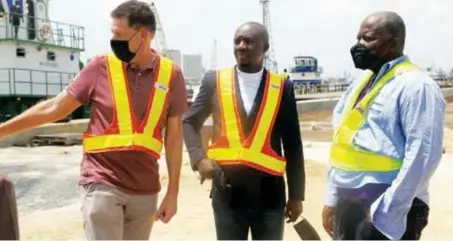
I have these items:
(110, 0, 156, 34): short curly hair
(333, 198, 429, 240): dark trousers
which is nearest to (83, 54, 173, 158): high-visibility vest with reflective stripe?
(110, 0, 156, 34): short curly hair

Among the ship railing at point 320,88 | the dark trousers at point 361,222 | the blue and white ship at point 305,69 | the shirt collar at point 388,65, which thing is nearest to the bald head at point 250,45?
the shirt collar at point 388,65

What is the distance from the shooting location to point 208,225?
25.9 ft

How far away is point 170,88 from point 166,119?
0.17 metres

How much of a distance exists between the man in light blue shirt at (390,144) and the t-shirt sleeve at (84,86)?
4.23ft

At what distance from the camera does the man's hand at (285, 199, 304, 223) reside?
377 cm

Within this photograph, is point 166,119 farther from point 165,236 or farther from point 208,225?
point 208,225

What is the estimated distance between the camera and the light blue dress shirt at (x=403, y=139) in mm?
2777

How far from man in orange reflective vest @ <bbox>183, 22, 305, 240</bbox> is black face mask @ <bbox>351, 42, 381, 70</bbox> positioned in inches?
25.6

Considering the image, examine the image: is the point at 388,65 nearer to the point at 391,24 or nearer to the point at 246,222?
the point at 391,24

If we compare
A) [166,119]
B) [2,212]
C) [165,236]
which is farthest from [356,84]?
[165,236]

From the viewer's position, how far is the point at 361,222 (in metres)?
2.98

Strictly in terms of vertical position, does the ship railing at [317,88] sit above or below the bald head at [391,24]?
below

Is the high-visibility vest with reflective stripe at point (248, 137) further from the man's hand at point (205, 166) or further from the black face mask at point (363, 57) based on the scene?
the black face mask at point (363, 57)

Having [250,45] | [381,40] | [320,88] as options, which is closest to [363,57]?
[381,40]
